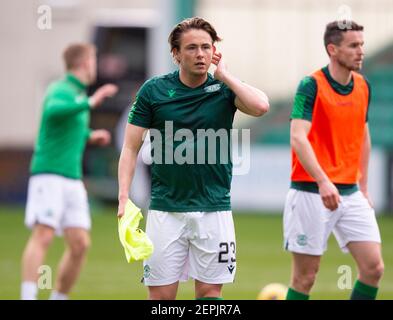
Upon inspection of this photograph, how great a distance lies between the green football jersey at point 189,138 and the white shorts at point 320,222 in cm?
151

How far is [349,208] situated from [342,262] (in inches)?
232

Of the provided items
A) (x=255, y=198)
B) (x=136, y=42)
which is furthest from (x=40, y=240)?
(x=136, y=42)

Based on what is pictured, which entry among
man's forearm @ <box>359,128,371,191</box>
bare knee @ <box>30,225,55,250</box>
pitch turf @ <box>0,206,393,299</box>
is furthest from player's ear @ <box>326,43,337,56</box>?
bare knee @ <box>30,225,55,250</box>

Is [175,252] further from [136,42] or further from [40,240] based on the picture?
[136,42]

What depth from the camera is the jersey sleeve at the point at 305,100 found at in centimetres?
912

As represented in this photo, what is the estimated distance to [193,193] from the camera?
7926mm

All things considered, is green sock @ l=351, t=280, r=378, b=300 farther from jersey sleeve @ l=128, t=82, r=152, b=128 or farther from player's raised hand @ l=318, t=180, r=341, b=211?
jersey sleeve @ l=128, t=82, r=152, b=128

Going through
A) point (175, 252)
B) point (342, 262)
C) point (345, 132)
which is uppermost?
point (345, 132)

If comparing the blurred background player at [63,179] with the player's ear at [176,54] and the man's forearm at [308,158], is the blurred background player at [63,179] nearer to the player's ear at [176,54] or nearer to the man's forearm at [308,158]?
the man's forearm at [308,158]

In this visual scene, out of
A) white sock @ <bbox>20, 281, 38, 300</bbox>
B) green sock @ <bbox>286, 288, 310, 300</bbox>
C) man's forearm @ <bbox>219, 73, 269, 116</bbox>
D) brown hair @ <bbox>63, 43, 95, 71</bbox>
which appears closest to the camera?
man's forearm @ <bbox>219, 73, 269, 116</bbox>

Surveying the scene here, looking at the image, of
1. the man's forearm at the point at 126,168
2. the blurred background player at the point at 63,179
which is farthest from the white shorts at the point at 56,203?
the man's forearm at the point at 126,168

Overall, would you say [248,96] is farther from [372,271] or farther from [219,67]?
[372,271]

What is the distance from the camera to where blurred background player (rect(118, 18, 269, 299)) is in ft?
25.8
